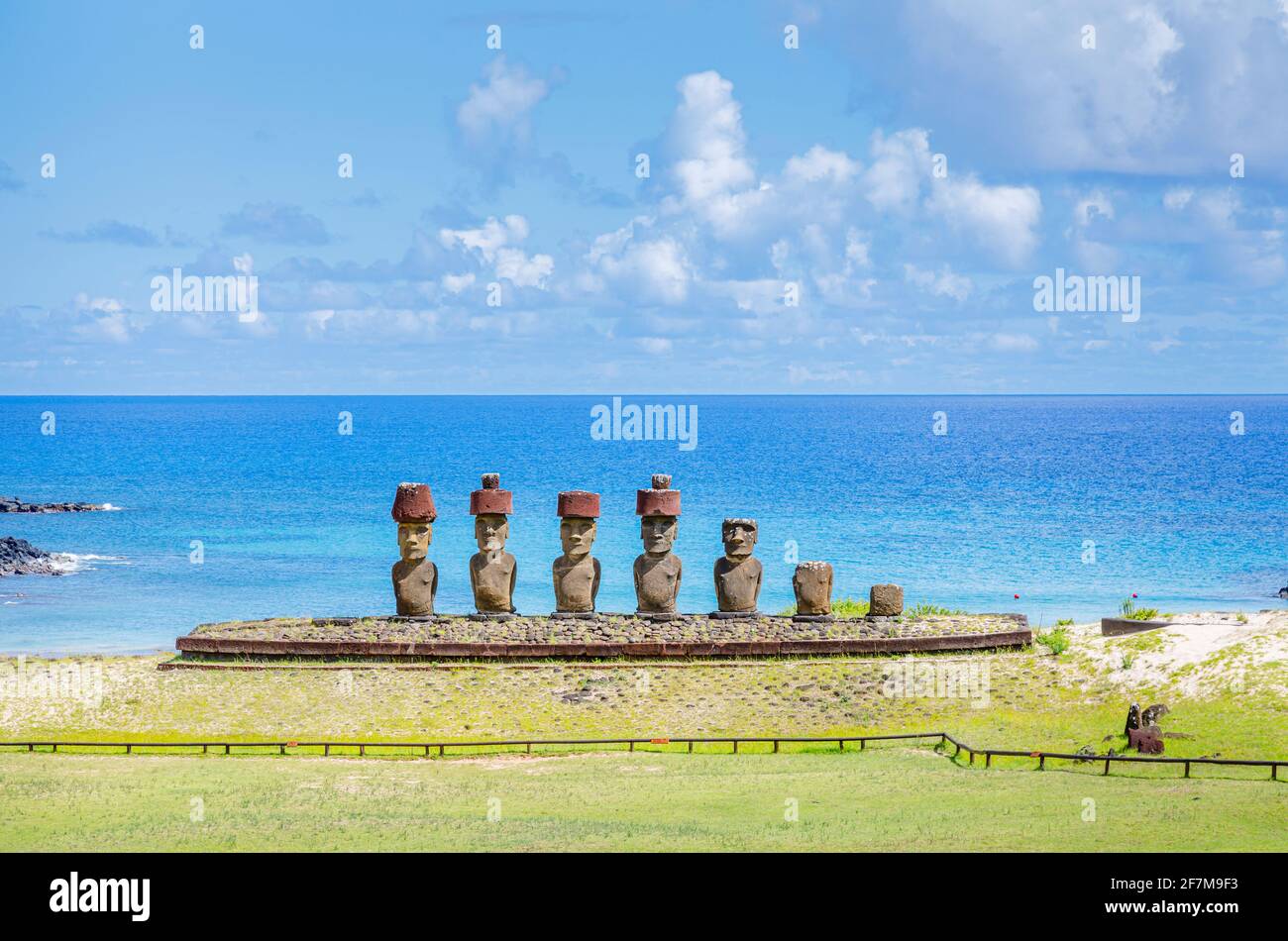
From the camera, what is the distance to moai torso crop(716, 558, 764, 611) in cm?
3491

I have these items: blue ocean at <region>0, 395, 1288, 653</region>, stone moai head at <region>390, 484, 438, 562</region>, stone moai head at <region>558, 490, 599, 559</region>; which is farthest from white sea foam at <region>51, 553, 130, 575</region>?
stone moai head at <region>558, 490, 599, 559</region>

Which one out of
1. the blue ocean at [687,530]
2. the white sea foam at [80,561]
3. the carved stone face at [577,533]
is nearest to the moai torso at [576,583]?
the carved stone face at [577,533]

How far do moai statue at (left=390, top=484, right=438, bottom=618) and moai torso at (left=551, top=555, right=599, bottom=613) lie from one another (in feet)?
8.84

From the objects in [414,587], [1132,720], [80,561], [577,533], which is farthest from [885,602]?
[80,561]

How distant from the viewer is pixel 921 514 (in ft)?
307

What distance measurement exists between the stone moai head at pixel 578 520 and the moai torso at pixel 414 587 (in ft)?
9.57

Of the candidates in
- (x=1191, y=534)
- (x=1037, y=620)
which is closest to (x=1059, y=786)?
(x=1037, y=620)

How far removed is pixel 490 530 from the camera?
34.1 metres

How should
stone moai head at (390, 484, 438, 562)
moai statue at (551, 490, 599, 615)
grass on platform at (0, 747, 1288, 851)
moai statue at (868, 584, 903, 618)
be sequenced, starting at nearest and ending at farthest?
1. grass on platform at (0, 747, 1288, 851)
2. stone moai head at (390, 484, 438, 562)
3. moai statue at (551, 490, 599, 615)
4. moai statue at (868, 584, 903, 618)

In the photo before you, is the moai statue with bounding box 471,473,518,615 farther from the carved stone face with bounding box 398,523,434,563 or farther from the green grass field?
the green grass field

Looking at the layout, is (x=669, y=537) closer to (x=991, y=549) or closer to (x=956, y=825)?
(x=956, y=825)

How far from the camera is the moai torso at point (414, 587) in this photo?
34625 mm
